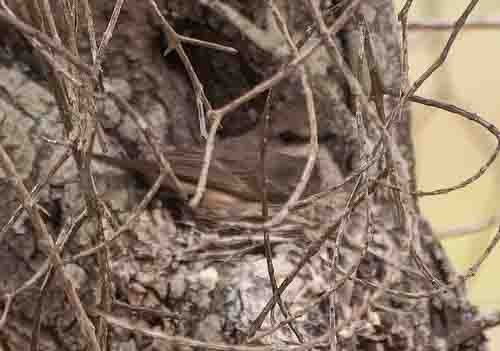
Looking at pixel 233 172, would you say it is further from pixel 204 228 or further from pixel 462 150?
pixel 462 150

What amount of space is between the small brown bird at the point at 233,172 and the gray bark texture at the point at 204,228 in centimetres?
6

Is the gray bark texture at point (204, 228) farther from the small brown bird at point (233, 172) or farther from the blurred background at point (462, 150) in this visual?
the blurred background at point (462, 150)

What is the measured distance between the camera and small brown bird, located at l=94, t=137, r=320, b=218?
2336 millimetres

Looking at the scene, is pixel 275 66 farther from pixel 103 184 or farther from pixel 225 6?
pixel 103 184

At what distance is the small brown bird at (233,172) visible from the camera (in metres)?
2.34

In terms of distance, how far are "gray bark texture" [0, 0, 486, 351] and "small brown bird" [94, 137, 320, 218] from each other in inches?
2.5

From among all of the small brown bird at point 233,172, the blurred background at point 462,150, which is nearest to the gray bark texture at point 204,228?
the small brown bird at point 233,172

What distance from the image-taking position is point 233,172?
2885 millimetres

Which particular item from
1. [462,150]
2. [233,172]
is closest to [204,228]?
[233,172]

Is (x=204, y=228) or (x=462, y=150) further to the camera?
(x=462, y=150)

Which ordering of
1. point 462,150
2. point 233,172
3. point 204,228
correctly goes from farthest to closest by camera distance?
point 462,150
point 233,172
point 204,228

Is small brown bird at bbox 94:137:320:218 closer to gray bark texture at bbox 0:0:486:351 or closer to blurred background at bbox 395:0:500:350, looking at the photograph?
gray bark texture at bbox 0:0:486:351

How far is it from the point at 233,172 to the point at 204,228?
59cm

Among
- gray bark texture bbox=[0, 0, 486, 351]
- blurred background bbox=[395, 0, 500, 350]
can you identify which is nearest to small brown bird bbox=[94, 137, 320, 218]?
gray bark texture bbox=[0, 0, 486, 351]
